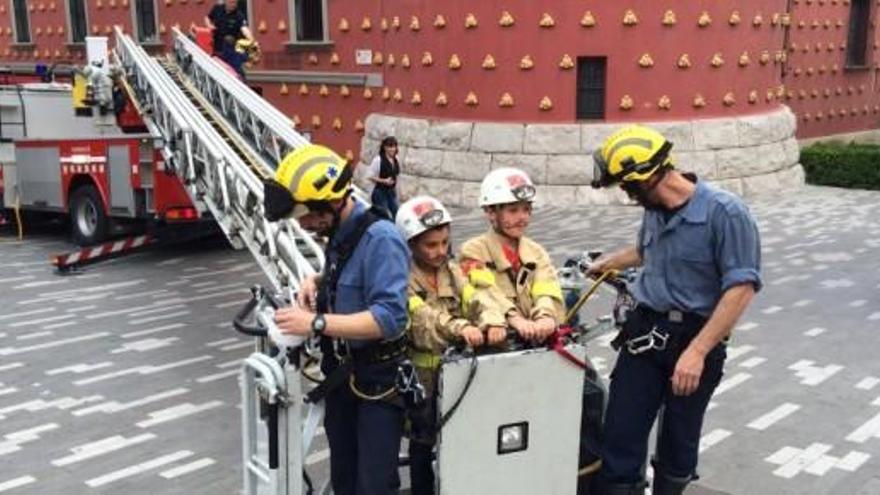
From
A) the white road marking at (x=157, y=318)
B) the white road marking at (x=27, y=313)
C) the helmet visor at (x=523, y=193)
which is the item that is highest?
the helmet visor at (x=523, y=193)

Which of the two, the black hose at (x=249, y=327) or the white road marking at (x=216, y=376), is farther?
the white road marking at (x=216, y=376)

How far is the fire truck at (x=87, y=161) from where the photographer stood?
44.4 feet

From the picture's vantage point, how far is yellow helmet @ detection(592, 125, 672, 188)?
4.32m

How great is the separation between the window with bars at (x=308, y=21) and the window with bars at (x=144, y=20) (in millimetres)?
6478

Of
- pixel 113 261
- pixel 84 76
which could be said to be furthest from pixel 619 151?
pixel 84 76

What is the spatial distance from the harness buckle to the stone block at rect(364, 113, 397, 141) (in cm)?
1489

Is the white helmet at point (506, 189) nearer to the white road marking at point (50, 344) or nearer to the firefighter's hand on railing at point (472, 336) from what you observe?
the firefighter's hand on railing at point (472, 336)

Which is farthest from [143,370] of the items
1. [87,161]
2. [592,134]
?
[592,134]

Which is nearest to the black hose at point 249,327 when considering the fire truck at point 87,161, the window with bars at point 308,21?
the fire truck at point 87,161

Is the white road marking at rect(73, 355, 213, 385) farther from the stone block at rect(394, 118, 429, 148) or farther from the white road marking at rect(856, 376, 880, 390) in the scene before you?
the stone block at rect(394, 118, 429, 148)

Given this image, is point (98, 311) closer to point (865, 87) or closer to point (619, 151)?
point (619, 151)

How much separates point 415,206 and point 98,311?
24.1 ft

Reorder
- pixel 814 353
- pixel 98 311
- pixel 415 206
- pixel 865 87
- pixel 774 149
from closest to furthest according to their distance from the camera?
pixel 415 206
pixel 814 353
pixel 98 311
pixel 774 149
pixel 865 87

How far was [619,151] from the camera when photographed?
4.34 meters
